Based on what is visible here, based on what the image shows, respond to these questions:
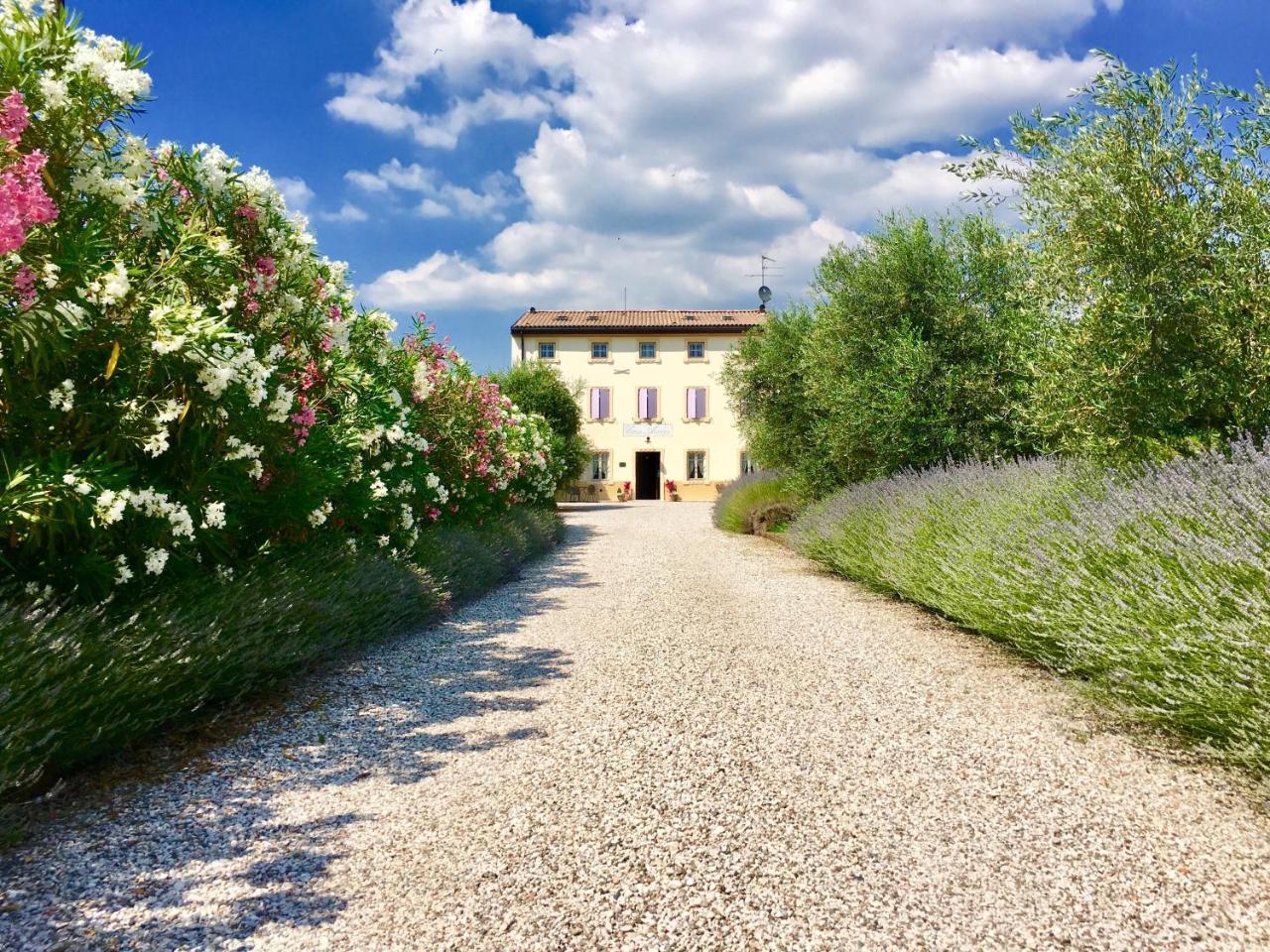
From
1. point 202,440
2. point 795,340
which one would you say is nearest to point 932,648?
point 202,440

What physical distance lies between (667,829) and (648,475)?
3155 centimetres

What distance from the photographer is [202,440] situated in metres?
4.23

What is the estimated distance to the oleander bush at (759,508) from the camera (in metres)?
15.5

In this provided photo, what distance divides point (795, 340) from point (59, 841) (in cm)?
1403

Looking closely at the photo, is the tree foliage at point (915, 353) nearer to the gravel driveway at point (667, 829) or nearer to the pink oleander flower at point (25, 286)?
the gravel driveway at point (667, 829)

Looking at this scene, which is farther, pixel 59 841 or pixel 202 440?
pixel 202 440

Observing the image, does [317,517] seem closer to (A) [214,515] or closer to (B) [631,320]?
(A) [214,515]

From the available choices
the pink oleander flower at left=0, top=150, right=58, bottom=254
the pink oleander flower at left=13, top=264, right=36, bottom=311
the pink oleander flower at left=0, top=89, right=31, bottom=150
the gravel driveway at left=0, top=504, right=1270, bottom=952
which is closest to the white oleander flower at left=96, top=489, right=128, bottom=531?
the pink oleander flower at left=13, top=264, right=36, bottom=311

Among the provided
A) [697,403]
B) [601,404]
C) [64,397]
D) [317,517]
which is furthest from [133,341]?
[697,403]

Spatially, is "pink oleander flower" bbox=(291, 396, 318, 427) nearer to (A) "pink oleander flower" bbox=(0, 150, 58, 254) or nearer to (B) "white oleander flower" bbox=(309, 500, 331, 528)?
(B) "white oleander flower" bbox=(309, 500, 331, 528)

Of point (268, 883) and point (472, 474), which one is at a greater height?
point (472, 474)

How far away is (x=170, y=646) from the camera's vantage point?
3867mm

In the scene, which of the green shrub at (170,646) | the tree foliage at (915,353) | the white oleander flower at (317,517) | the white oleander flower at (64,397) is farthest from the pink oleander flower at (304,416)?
the tree foliage at (915,353)

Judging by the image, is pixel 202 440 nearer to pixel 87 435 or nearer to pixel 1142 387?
pixel 87 435
